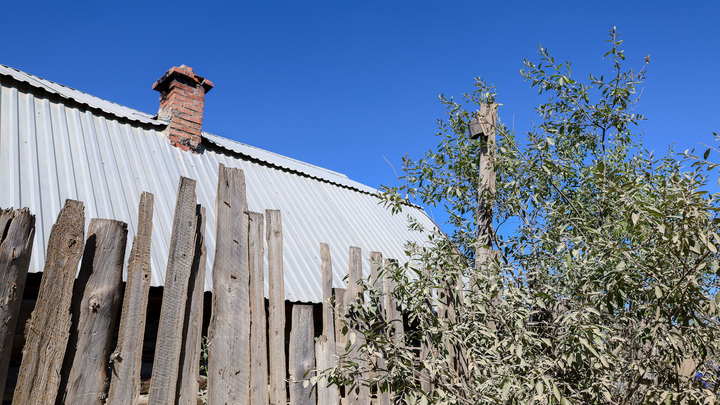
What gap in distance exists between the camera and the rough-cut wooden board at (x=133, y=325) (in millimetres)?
2074

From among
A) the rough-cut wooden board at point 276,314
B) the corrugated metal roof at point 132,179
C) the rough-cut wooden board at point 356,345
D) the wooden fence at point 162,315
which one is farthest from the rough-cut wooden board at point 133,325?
the corrugated metal roof at point 132,179

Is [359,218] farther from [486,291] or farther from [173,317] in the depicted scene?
[173,317]

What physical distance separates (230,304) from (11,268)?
3.24 ft

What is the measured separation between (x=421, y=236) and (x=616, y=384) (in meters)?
6.89

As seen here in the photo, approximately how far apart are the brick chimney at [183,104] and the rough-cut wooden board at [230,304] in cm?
443

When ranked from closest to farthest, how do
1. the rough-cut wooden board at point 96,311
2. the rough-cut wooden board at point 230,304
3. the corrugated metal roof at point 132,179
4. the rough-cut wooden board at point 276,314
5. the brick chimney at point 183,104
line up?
the rough-cut wooden board at point 96,311
the rough-cut wooden board at point 230,304
the rough-cut wooden board at point 276,314
the corrugated metal roof at point 132,179
the brick chimney at point 183,104

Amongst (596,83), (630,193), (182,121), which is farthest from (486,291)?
(182,121)

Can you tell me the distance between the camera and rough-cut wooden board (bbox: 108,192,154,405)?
2.07m

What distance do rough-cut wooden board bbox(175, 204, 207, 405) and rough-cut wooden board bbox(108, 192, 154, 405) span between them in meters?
0.21

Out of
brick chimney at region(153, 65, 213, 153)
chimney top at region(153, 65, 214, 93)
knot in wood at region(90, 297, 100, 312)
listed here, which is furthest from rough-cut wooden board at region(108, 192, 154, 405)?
chimney top at region(153, 65, 214, 93)

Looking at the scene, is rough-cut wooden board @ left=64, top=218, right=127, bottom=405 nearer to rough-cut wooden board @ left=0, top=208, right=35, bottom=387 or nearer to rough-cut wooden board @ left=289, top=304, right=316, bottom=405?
rough-cut wooden board @ left=0, top=208, right=35, bottom=387

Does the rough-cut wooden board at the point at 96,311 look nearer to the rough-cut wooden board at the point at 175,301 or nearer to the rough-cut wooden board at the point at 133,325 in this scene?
the rough-cut wooden board at the point at 133,325

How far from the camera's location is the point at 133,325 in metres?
2.14

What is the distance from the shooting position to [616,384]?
2.64m
